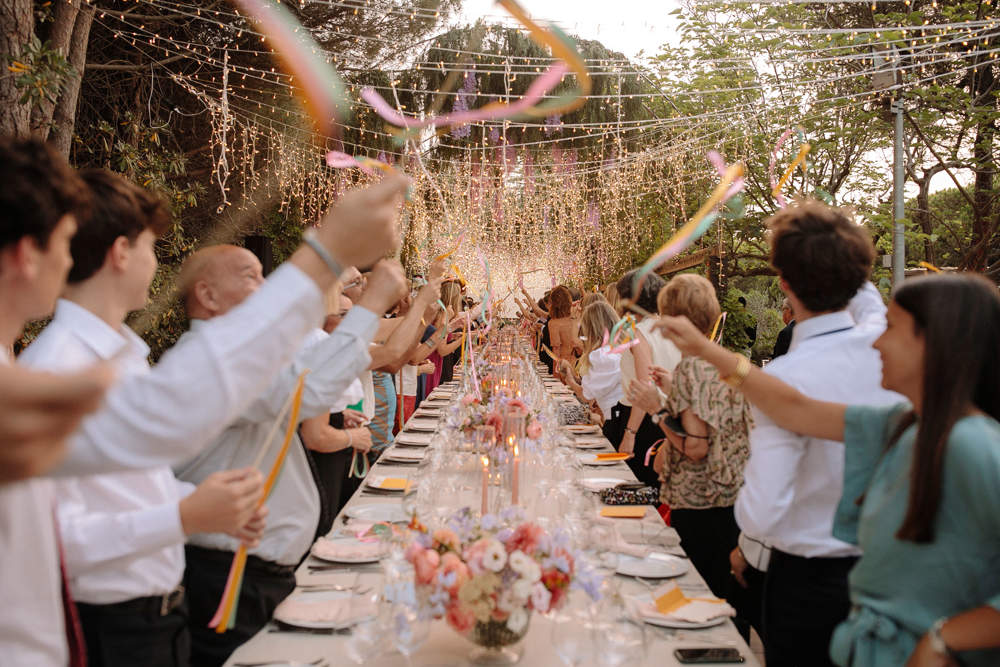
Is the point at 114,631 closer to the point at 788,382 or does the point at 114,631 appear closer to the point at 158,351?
the point at 788,382

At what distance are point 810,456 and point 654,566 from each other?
24.7 inches

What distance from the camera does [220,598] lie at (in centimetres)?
185

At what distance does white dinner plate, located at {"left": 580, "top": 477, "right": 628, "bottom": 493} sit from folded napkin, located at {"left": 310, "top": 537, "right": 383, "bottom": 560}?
1.15m

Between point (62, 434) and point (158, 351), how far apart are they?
655 centimetres

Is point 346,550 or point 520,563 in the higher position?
point 520,563

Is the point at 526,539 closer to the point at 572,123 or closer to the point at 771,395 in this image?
the point at 771,395

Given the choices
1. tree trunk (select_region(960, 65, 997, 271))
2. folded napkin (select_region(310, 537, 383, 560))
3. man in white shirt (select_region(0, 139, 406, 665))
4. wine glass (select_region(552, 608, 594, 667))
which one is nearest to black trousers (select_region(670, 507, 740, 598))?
folded napkin (select_region(310, 537, 383, 560))

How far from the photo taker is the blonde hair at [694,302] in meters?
2.93

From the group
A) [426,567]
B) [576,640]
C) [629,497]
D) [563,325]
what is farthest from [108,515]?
[563,325]

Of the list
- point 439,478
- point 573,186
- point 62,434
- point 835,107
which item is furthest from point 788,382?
point 573,186

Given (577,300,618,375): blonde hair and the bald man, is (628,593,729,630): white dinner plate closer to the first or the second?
the bald man

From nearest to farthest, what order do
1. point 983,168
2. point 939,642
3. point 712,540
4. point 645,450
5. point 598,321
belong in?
point 939,642
point 712,540
point 645,450
point 598,321
point 983,168

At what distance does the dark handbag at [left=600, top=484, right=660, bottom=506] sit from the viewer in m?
2.95

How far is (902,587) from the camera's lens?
134 cm
